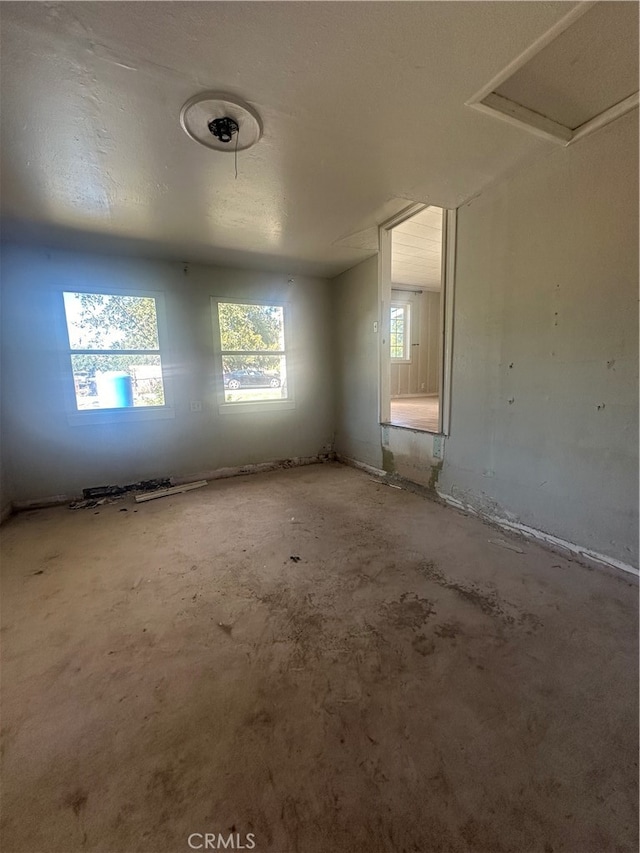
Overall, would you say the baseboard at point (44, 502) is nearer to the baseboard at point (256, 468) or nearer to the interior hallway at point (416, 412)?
the baseboard at point (256, 468)

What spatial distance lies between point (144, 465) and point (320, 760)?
3.37 m

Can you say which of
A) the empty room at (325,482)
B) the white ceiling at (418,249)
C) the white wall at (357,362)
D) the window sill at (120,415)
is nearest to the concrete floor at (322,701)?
the empty room at (325,482)

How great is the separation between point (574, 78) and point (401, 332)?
5485mm

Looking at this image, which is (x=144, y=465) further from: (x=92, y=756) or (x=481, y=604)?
(x=481, y=604)

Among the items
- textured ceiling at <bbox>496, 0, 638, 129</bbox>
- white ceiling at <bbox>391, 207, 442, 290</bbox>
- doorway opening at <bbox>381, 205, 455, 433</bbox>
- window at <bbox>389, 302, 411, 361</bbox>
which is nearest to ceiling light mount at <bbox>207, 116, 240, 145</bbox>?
textured ceiling at <bbox>496, 0, 638, 129</bbox>

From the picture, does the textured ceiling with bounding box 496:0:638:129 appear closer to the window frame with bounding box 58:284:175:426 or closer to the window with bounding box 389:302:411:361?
the window frame with bounding box 58:284:175:426

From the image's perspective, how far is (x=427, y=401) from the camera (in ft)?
22.0

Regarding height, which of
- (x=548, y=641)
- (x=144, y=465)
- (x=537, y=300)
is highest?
(x=537, y=300)

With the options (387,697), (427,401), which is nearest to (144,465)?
(387,697)

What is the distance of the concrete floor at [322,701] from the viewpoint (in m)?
0.87

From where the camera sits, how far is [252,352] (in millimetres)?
4168

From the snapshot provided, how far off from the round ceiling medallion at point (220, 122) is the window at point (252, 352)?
2.20 m

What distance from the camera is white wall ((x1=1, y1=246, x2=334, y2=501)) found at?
3115 millimetres

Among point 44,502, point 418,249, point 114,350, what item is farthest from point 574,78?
point 44,502
